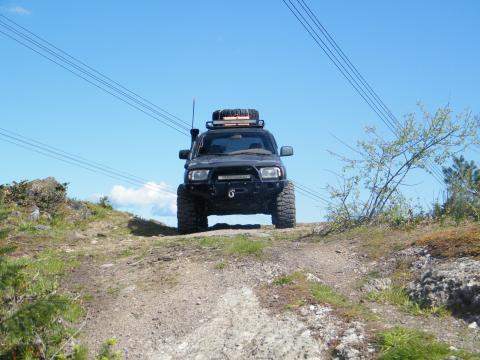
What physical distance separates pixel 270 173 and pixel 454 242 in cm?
477

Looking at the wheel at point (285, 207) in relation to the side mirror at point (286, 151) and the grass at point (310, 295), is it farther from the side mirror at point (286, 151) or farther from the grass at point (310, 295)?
the grass at point (310, 295)

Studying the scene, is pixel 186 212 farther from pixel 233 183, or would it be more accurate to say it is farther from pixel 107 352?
pixel 107 352

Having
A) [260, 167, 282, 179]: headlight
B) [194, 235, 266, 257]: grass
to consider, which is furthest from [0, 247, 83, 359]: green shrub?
[260, 167, 282, 179]: headlight

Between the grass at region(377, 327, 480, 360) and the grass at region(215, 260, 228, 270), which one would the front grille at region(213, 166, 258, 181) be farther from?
the grass at region(377, 327, 480, 360)

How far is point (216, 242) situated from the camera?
777 centimetres

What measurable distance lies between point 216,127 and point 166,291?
281 inches

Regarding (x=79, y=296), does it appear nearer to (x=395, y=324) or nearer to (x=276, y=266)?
(x=276, y=266)

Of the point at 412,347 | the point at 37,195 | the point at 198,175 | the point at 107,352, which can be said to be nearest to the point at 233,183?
the point at 198,175

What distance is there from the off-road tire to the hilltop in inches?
104

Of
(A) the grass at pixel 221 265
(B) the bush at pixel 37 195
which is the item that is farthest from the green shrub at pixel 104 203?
(A) the grass at pixel 221 265

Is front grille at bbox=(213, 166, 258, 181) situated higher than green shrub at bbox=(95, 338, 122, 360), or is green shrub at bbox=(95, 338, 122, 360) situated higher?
front grille at bbox=(213, 166, 258, 181)

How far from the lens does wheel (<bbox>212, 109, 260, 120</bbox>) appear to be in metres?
13.2

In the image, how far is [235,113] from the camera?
13273mm

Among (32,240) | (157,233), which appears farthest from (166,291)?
(157,233)
